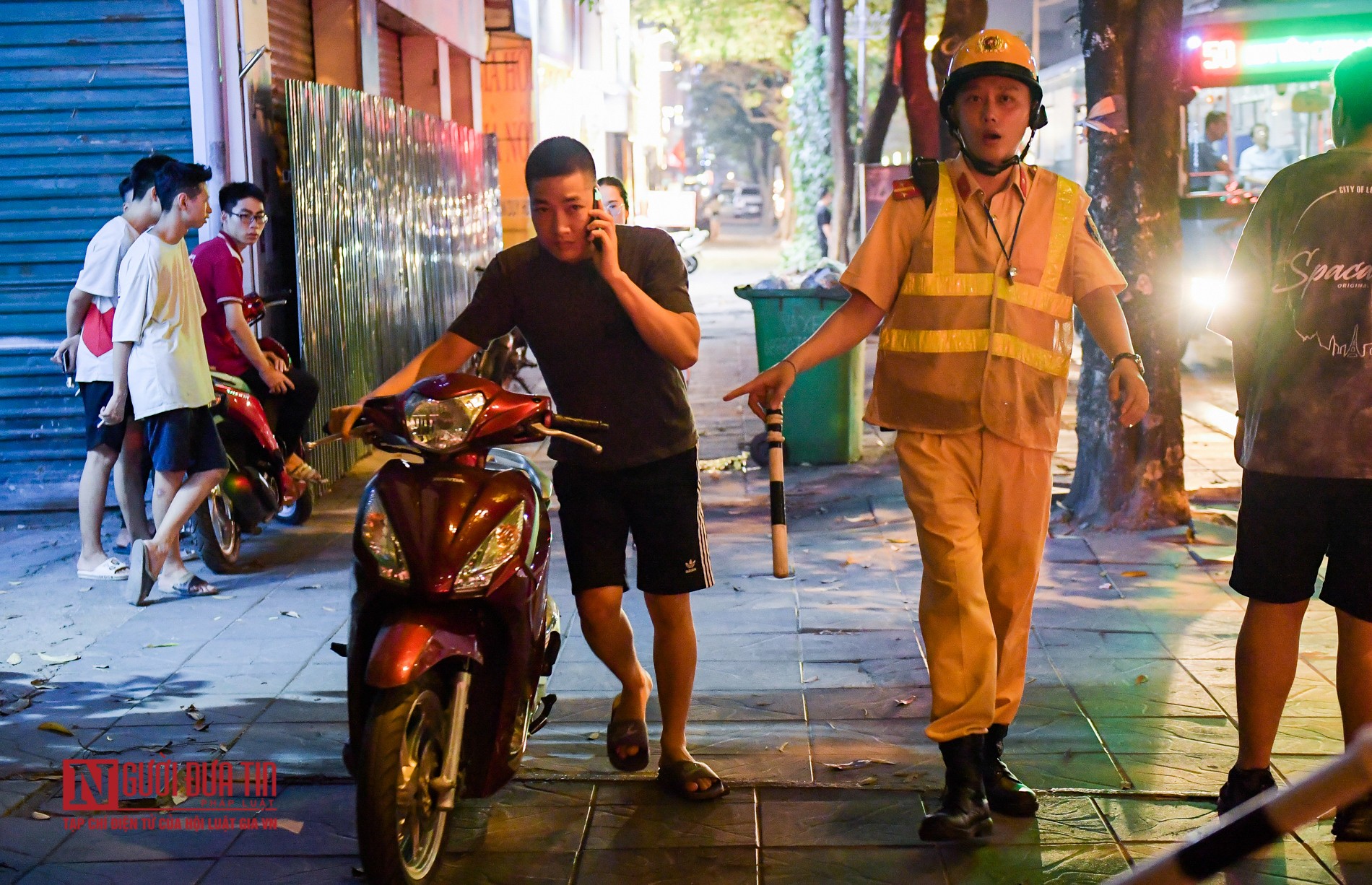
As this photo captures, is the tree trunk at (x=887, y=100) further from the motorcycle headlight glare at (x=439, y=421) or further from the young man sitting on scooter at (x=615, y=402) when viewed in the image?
the motorcycle headlight glare at (x=439, y=421)

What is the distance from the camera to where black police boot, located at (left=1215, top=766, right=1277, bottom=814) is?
4109 millimetres

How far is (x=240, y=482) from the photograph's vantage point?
7520 mm

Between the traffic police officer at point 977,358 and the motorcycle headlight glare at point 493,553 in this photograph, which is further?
the traffic police officer at point 977,358

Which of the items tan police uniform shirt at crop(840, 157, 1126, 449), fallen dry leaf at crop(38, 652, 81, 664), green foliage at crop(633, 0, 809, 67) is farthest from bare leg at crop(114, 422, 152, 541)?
green foliage at crop(633, 0, 809, 67)

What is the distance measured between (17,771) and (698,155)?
10045 centimetres

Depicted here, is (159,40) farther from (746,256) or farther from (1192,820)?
(746,256)

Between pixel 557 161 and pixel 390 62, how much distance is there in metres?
11.0

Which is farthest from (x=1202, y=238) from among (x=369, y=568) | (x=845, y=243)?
(x=369, y=568)

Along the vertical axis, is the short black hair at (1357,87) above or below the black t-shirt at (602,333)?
above

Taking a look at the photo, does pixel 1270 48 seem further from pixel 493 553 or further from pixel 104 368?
pixel 493 553

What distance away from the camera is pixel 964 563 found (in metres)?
4.07

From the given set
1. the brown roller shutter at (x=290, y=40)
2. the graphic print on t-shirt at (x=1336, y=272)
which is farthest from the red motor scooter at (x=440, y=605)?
the brown roller shutter at (x=290, y=40)

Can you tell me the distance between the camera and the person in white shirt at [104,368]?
707cm

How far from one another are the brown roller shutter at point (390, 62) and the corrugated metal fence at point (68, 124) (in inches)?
201
